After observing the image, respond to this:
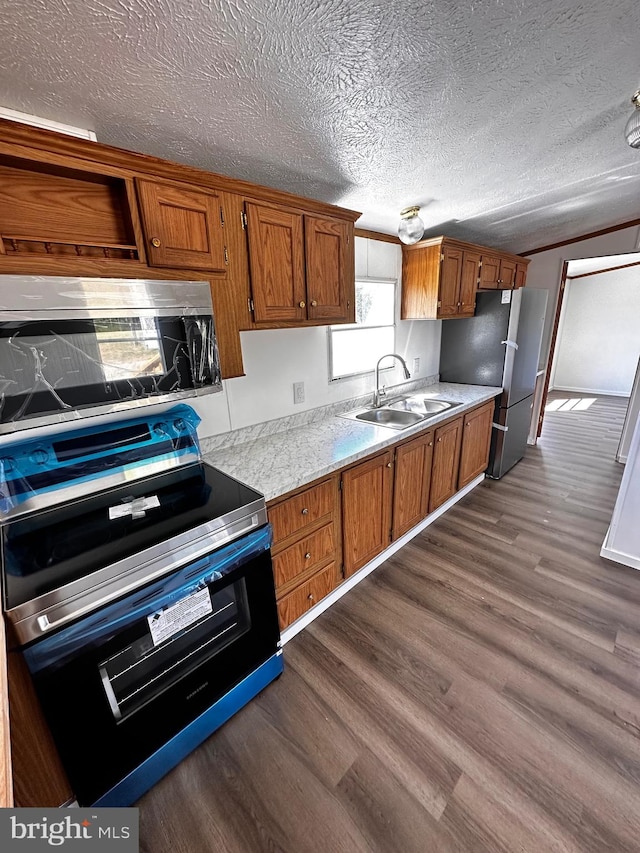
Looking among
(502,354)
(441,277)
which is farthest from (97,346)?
(502,354)

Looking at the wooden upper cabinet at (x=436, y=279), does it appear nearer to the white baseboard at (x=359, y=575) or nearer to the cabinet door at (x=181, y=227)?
the white baseboard at (x=359, y=575)

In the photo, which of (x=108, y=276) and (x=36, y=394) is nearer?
(x=36, y=394)

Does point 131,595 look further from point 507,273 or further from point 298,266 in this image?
point 507,273

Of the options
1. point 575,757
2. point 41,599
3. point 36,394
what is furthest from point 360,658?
point 36,394

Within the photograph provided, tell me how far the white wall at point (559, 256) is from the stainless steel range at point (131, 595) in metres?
4.31

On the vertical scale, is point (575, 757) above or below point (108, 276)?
below

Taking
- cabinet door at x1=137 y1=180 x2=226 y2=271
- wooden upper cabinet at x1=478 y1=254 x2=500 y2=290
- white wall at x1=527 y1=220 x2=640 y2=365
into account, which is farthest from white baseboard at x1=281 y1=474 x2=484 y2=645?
white wall at x1=527 y1=220 x2=640 y2=365

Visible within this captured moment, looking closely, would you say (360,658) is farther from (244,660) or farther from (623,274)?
(623,274)

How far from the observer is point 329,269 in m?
1.76

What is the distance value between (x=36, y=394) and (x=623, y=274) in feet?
25.8

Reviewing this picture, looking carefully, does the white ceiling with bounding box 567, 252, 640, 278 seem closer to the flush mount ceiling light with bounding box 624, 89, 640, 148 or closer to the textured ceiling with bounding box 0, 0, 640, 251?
the textured ceiling with bounding box 0, 0, 640, 251

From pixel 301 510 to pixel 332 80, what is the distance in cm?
154

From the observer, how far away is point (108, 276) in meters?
1.09

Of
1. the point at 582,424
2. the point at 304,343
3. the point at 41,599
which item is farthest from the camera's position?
the point at 582,424
